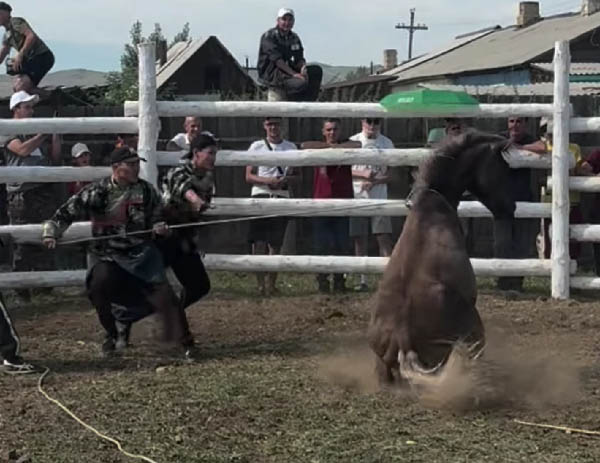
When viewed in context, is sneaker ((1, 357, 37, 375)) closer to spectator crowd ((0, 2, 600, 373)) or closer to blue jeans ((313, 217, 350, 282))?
spectator crowd ((0, 2, 600, 373))

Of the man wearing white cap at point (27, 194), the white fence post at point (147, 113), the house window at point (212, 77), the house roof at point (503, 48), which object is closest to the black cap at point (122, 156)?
the white fence post at point (147, 113)

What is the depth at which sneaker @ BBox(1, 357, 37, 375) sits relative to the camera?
6.96 meters

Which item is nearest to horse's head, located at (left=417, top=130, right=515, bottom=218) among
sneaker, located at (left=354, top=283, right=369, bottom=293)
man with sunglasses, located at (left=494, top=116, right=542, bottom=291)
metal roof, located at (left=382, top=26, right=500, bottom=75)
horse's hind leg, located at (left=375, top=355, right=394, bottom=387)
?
horse's hind leg, located at (left=375, top=355, right=394, bottom=387)

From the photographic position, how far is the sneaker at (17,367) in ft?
22.8

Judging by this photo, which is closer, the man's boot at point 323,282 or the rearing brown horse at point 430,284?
the rearing brown horse at point 430,284

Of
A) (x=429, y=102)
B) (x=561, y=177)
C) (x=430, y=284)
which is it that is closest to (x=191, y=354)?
(x=430, y=284)

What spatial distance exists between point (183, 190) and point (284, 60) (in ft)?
11.9

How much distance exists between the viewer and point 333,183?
10336mm

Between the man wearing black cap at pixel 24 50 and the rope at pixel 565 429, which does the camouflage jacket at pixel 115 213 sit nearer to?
the rope at pixel 565 429

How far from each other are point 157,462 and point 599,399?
2.58 metres

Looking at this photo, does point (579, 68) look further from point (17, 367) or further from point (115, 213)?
point (17, 367)

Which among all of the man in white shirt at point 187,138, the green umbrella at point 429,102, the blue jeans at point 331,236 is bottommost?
the blue jeans at point 331,236

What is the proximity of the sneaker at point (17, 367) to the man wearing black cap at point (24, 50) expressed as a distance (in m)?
4.60

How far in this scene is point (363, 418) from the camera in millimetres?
5801
